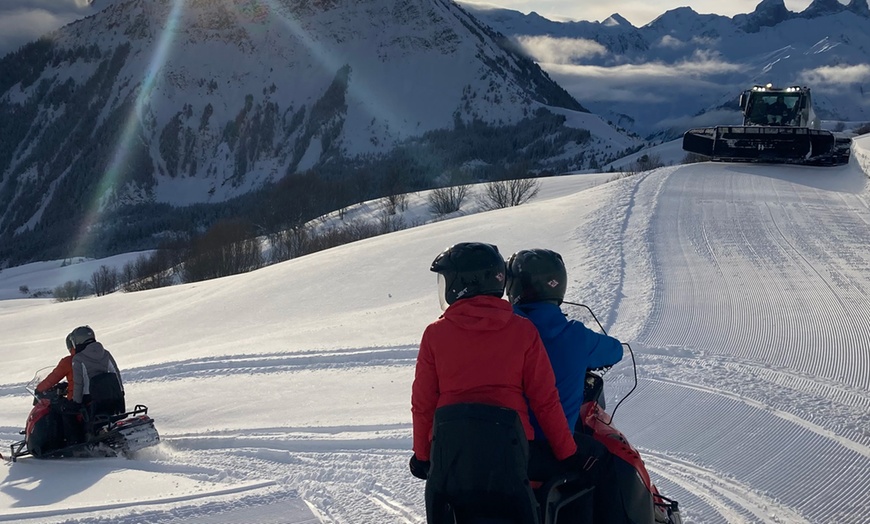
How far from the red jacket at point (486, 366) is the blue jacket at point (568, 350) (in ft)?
1.06

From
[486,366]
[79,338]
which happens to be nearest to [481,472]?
[486,366]

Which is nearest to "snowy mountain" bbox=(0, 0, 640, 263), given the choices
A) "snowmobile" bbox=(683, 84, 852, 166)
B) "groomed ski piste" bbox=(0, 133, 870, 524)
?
"snowmobile" bbox=(683, 84, 852, 166)

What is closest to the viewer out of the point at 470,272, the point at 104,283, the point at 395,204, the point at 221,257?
the point at 470,272

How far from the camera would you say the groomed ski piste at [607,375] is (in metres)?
5.33

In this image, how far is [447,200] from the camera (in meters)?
46.4

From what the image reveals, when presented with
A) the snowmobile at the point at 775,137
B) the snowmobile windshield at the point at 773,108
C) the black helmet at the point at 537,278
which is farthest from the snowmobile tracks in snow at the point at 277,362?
the snowmobile windshield at the point at 773,108

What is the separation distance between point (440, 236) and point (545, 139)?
11156 centimetres

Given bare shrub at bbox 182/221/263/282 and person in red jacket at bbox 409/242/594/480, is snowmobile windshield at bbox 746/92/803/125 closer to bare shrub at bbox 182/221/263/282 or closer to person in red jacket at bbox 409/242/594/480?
person in red jacket at bbox 409/242/594/480

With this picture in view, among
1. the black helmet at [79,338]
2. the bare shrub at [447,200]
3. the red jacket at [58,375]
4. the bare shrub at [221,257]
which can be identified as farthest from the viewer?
the bare shrub at [447,200]

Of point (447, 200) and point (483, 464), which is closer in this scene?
point (483, 464)

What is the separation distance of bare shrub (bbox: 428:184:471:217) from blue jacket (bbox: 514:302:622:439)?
41.4m

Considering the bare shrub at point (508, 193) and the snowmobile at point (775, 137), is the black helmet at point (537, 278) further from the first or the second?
the bare shrub at point (508, 193)

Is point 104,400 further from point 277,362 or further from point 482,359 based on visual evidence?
point 482,359

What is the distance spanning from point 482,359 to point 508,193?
38812 mm
